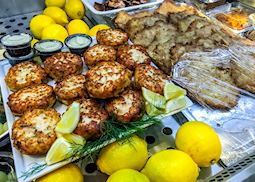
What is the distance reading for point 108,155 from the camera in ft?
2.69

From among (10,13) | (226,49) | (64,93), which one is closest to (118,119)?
(64,93)

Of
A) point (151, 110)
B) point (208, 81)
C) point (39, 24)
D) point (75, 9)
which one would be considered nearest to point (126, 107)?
point (151, 110)

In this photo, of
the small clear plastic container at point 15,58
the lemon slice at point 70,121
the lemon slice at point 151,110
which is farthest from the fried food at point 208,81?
the small clear plastic container at point 15,58

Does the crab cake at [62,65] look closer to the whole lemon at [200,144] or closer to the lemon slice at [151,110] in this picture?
the lemon slice at [151,110]

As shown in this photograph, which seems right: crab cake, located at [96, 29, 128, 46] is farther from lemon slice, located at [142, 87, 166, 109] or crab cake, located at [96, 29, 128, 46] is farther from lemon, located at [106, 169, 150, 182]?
lemon, located at [106, 169, 150, 182]

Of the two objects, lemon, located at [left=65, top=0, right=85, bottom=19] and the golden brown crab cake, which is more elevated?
the golden brown crab cake

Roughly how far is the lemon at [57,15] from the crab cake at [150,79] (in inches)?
28.9

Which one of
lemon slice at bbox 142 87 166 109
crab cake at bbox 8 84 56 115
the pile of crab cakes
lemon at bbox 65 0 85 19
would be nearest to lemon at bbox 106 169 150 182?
the pile of crab cakes

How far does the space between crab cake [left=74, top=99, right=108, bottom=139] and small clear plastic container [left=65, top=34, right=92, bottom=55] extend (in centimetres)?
35

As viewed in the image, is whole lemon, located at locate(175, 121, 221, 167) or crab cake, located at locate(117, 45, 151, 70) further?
Result: crab cake, located at locate(117, 45, 151, 70)

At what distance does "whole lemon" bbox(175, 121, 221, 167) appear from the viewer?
835 mm

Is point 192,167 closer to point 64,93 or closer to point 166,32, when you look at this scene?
point 64,93

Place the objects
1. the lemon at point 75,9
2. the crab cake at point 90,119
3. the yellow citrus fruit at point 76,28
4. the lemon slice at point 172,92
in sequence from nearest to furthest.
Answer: the crab cake at point 90,119, the lemon slice at point 172,92, the yellow citrus fruit at point 76,28, the lemon at point 75,9

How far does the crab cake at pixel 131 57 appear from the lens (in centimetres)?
110
